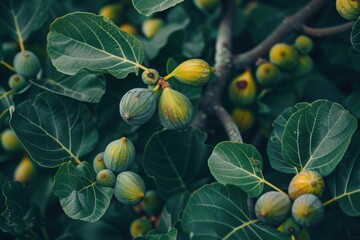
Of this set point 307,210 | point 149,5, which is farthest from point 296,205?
point 149,5

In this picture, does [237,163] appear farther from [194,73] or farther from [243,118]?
[243,118]

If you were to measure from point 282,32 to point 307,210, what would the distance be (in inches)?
31.3

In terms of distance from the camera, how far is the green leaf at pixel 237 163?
4.40 feet

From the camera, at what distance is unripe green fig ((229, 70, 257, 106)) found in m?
1.79

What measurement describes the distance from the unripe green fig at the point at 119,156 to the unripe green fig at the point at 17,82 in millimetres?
411

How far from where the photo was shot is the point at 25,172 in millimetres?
1872

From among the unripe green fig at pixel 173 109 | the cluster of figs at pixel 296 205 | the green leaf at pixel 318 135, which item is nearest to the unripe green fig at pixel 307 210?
the cluster of figs at pixel 296 205

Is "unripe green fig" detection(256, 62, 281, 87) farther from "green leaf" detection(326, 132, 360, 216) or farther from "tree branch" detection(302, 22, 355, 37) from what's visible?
"green leaf" detection(326, 132, 360, 216)

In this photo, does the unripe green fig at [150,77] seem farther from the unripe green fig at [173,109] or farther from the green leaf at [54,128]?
the green leaf at [54,128]

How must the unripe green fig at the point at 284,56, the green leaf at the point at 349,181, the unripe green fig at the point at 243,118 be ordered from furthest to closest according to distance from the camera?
1. the unripe green fig at the point at 243,118
2. the unripe green fig at the point at 284,56
3. the green leaf at the point at 349,181

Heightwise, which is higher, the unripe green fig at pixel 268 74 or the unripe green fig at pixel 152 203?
the unripe green fig at pixel 268 74

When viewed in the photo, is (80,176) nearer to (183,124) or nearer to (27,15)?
(183,124)

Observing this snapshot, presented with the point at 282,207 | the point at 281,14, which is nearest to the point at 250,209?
the point at 282,207

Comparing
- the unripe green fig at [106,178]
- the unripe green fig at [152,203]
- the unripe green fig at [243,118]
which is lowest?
the unripe green fig at [152,203]
